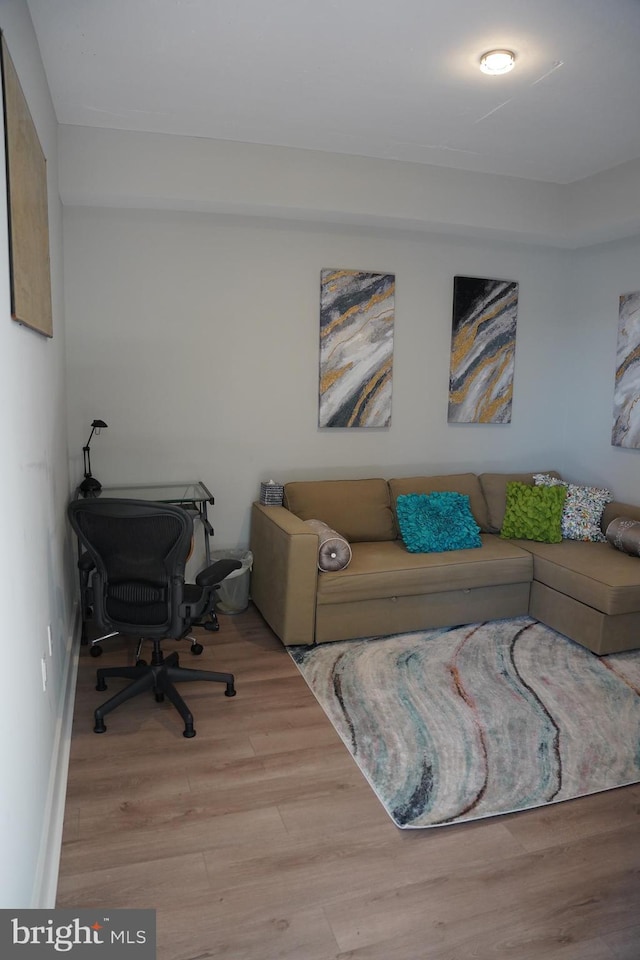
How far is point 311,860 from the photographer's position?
6.89ft

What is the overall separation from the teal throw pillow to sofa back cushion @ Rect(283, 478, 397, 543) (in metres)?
0.14

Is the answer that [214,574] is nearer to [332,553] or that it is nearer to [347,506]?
[332,553]

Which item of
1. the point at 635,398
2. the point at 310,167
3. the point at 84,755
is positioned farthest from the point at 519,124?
the point at 84,755

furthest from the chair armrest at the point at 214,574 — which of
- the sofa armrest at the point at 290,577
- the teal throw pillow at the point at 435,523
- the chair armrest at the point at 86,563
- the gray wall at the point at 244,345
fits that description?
the teal throw pillow at the point at 435,523

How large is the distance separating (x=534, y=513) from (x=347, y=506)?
1.23m

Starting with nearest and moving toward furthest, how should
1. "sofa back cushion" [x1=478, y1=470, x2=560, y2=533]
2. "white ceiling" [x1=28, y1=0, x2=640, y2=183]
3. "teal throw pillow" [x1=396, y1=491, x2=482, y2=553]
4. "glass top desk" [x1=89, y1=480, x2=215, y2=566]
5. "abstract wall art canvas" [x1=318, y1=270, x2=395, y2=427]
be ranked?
"white ceiling" [x1=28, y1=0, x2=640, y2=183]
"glass top desk" [x1=89, y1=480, x2=215, y2=566]
"teal throw pillow" [x1=396, y1=491, x2=482, y2=553]
"abstract wall art canvas" [x1=318, y1=270, x2=395, y2=427]
"sofa back cushion" [x1=478, y1=470, x2=560, y2=533]

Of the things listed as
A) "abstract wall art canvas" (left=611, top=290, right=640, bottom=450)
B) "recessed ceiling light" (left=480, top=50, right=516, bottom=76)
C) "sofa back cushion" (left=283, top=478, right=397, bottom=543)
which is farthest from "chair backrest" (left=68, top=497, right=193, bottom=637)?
"abstract wall art canvas" (left=611, top=290, right=640, bottom=450)

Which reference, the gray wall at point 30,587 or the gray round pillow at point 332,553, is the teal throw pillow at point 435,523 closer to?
the gray round pillow at point 332,553

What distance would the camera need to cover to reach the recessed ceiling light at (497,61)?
8.41ft

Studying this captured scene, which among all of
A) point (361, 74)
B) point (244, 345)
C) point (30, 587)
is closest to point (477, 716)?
point (30, 587)

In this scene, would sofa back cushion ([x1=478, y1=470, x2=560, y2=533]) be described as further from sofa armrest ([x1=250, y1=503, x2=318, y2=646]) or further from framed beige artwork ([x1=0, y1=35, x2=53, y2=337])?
framed beige artwork ([x1=0, y1=35, x2=53, y2=337])

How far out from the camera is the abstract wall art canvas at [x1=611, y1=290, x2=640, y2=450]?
14.2ft

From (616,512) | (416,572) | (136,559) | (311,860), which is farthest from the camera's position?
(616,512)

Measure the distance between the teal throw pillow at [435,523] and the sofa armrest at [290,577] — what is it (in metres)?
0.73
